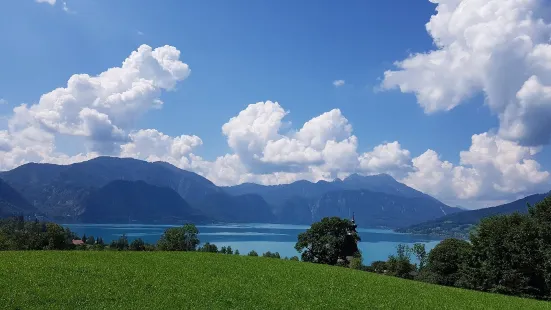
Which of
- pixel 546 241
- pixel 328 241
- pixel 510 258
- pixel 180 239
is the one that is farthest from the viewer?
pixel 180 239

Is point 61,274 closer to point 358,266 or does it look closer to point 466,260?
point 466,260

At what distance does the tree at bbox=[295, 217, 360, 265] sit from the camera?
8700 cm

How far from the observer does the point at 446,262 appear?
67812 millimetres

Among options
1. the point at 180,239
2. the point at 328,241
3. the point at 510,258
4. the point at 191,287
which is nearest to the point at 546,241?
the point at 510,258

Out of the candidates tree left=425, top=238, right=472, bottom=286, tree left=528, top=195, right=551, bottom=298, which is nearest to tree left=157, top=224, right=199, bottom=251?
tree left=425, top=238, right=472, bottom=286

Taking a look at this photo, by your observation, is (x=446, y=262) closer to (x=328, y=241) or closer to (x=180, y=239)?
(x=328, y=241)

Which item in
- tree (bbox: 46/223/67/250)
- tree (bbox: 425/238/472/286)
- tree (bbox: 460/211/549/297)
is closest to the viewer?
tree (bbox: 460/211/549/297)

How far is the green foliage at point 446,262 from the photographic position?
65188 mm

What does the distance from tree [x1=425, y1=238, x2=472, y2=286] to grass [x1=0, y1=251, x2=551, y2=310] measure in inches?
1450

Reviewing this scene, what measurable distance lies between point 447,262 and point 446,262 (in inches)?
5.9

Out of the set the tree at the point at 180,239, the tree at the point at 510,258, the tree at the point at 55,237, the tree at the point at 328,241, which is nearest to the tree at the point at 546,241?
the tree at the point at 510,258

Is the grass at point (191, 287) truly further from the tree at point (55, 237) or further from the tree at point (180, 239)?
the tree at point (55, 237)

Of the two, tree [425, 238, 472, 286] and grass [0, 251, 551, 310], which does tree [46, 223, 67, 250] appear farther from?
tree [425, 238, 472, 286]

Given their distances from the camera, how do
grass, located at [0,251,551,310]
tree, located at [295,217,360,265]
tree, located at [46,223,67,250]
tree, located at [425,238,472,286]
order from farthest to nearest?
tree, located at [46,223,67,250] < tree, located at [295,217,360,265] < tree, located at [425,238,472,286] < grass, located at [0,251,551,310]
